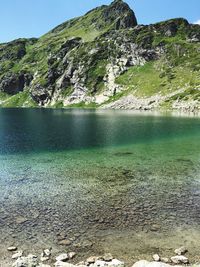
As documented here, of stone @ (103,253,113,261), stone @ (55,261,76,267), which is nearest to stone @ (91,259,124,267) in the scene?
stone @ (103,253,113,261)

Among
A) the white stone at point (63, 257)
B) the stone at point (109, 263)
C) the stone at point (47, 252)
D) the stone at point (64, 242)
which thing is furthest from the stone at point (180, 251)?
the stone at point (47, 252)

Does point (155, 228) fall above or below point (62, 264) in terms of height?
below

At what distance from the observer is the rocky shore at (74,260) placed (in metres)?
19.2

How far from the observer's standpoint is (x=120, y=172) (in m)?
43.5

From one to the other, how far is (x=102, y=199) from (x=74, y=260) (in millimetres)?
12238

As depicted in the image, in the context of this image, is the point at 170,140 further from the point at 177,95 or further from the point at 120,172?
the point at 177,95

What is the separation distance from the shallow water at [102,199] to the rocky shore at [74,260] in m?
0.75

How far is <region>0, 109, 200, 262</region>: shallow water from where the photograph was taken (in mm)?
23328

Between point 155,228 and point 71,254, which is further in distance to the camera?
point 155,228

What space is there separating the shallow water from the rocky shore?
2.47ft

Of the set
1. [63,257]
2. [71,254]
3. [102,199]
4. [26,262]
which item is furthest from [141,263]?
[102,199]

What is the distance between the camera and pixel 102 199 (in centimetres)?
3244

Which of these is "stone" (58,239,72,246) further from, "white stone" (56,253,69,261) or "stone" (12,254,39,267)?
"stone" (12,254,39,267)

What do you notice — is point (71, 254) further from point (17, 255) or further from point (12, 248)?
point (12, 248)
